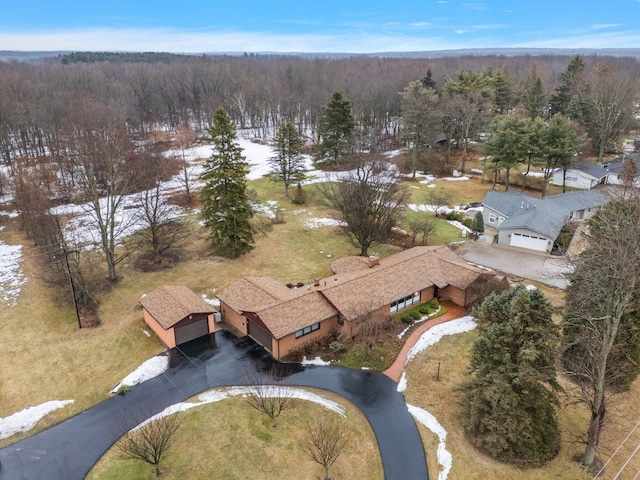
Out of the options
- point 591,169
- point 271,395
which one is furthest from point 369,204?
point 591,169

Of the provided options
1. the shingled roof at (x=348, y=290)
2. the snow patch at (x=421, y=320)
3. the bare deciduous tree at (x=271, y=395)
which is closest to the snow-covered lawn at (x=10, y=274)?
the shingled roof at (x=348, y=290)

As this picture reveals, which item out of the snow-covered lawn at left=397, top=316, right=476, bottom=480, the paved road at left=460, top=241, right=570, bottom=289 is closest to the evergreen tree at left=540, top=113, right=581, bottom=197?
the paved road at left=460, top=241, right=570, bottom=289

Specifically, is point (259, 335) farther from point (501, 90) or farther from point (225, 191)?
point (501, 90)

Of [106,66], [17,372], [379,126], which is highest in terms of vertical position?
[106,66]

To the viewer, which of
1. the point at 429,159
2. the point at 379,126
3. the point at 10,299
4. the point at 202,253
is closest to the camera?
the point at 10,299

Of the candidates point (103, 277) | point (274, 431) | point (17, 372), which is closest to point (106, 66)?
point (103, 277)

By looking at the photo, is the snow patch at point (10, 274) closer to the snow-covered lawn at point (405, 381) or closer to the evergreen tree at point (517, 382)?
the snow-covered lawn at point (405, 381)

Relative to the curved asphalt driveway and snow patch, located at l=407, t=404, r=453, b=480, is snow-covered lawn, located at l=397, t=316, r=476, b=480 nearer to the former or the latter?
snow patch, located at l=407, t=404, r=453, b=480

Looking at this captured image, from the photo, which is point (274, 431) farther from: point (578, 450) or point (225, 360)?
point (578, 450)
